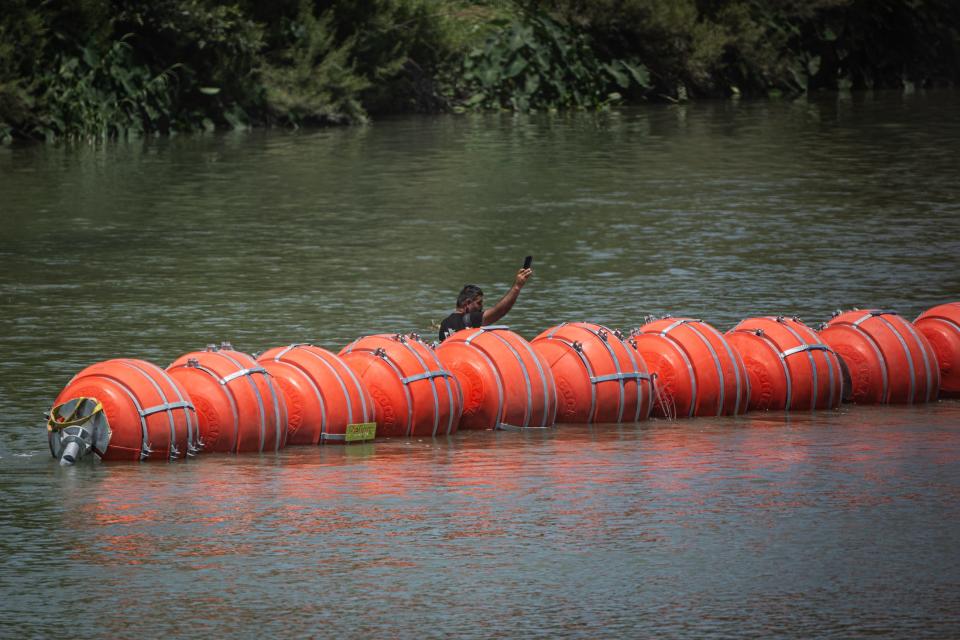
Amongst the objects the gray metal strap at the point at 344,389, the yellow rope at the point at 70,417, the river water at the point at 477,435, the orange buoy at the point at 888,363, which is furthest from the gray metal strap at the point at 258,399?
the orange buoy at the point at 888,363

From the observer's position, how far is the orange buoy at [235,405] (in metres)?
13.1

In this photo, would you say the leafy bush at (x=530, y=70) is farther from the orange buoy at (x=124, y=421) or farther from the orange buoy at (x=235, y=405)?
the orange buoy at (x=124, y=421)

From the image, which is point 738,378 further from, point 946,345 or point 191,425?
point 191,425

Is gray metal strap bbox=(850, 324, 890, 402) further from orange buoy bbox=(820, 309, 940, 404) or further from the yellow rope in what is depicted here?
the yellow rope

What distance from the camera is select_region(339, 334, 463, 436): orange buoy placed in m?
14.1

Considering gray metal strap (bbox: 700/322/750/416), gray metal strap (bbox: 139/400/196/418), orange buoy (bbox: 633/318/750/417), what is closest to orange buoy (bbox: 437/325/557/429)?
orange buoy (bbox: 633/318/750/417)

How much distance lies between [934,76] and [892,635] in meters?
57.2

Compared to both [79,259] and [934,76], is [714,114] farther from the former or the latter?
[79,259]

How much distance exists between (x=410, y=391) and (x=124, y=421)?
2.37 m

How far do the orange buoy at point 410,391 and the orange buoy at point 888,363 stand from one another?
3840 millimetres

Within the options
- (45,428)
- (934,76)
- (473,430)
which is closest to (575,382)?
(473,430)

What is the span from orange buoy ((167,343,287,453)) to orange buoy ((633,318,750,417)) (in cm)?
343

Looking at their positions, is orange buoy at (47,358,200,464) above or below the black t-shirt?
below

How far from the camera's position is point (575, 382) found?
48.6ft
